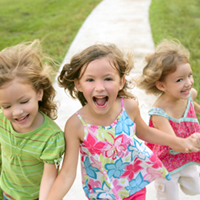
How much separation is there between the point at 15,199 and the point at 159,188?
115 cm

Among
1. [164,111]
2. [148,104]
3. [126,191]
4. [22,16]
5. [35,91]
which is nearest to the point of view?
[35,91]

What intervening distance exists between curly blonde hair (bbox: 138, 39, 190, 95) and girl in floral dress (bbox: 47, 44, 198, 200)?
31cm

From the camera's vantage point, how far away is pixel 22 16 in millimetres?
8211

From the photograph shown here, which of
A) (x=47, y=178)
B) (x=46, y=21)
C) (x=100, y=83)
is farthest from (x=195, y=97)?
(x=46, y=21)

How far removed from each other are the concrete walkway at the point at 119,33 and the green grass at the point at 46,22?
0.28 metres

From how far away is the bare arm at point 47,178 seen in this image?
1760 millimetres

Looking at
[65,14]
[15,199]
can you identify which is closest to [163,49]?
[15,199]

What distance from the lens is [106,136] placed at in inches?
73.3

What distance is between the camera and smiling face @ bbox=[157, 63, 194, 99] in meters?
2.15

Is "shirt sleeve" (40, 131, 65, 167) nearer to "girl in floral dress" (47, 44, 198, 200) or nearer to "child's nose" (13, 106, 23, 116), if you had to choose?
"girl in floral dress" (47, 44, 198, 200)

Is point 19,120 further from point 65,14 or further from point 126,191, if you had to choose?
point 65,14

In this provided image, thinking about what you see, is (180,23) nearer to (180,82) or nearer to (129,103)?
(180,82)

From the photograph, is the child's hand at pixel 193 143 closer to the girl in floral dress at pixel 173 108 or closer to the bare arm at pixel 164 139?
the bare arm at pixel 164 139

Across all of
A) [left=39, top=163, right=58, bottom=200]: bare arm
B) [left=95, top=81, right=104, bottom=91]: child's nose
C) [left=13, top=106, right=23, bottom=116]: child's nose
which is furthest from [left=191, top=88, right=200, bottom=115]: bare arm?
[left=13, top=106, right=23, bottom=116]: child's nose
